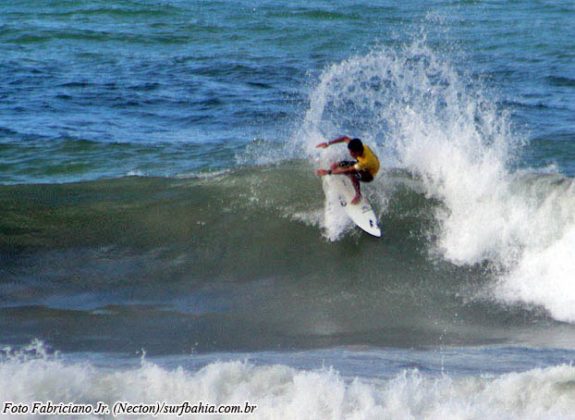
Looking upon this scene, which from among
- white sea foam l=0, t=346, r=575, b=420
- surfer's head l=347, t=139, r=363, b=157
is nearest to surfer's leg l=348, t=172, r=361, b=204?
surfer's head l=347, t=139, r=363, b=157

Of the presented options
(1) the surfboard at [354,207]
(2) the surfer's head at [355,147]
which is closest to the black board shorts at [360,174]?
(2) the surfer's head at [355,147]

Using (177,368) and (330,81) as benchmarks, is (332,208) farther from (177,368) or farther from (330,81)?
(330,81)

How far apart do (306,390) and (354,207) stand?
4.46 metres

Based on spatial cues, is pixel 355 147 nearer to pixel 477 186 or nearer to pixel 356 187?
pixel 356 187

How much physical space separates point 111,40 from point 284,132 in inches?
340

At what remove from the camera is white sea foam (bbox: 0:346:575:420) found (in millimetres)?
7418

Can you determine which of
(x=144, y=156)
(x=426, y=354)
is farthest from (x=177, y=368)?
(x=144, y=156)

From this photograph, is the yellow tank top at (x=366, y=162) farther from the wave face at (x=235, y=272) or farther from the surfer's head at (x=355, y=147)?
the wave face at (x=235, y=272)

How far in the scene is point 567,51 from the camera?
71.1 feet

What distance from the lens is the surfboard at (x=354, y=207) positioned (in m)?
11.8

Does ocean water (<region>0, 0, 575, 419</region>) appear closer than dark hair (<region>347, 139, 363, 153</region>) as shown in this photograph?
Yes

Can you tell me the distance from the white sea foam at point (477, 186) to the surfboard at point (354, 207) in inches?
10.1

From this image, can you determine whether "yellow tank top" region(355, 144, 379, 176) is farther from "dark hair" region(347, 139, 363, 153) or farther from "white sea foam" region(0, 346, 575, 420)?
"white sea foam" region(0, 346, 575, 420)

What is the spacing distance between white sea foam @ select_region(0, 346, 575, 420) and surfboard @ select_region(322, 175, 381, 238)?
13.0 ft
